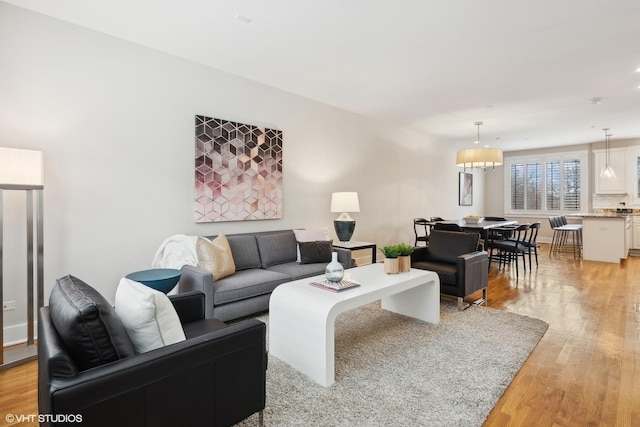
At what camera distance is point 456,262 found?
3.86 m

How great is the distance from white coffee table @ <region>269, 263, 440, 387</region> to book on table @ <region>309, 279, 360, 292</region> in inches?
1.8

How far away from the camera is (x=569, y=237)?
9.09 meters

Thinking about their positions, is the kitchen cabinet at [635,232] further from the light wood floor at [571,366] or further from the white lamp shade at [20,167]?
the white lamp shade at [20,167]

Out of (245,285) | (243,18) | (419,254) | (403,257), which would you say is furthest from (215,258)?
(419,254)

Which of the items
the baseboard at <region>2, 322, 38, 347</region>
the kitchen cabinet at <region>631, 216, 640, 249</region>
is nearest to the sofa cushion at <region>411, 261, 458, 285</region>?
the baseboard at <region>2, 322, 38, 347</region>

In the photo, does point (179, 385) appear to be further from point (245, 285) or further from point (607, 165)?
point (607, 165)

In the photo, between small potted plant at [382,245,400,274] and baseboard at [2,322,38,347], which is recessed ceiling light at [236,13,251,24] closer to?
small potted plant at [382,245,400,274]

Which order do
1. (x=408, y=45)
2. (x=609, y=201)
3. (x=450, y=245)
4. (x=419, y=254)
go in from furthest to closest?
(x=609, y=201)
(x=419, y=254)
(x=450, y=245)
(x=408, y=45)

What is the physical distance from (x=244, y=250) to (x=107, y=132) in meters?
1.81

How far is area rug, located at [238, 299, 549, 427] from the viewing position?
6.27ft

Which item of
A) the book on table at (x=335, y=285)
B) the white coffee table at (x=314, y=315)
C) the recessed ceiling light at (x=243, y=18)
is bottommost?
the white coffee table at (x=314, y=315)

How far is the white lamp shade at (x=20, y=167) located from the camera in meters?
2.42

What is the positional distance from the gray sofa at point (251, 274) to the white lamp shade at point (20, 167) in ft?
4.39

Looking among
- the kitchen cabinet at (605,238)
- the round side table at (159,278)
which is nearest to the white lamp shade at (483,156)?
the kitchen cabinet at (605,238)
